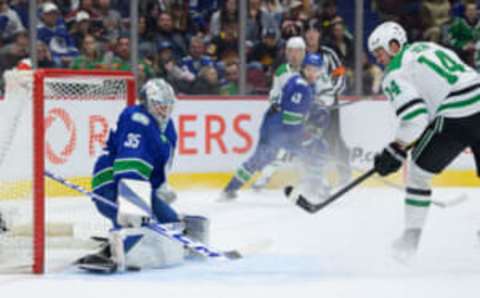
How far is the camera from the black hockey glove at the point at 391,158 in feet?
14.9

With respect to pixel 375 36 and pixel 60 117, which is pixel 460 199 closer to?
pixel 375 36

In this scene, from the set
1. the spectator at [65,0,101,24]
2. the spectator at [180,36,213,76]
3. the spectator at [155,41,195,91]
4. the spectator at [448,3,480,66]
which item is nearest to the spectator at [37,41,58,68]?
the spectator at [65,0,101,24]

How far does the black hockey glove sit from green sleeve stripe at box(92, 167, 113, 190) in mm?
1016

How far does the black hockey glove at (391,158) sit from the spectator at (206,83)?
159 inches

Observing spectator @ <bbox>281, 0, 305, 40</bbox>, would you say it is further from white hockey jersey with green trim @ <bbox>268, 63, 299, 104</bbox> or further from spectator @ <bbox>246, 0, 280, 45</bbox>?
white hockey jersey with green trim @ <bbox>268, 63, 299, 104</bbox>

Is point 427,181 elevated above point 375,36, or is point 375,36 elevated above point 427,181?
point 375,36

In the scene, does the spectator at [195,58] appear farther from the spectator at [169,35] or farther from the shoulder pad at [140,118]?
the shoulder pad at [140,118]

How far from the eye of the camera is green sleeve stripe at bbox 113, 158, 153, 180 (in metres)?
4.39

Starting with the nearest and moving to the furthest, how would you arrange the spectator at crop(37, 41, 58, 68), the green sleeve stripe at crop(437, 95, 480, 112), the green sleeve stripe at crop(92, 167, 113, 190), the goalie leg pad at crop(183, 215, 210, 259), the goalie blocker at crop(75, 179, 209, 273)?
the goalie blocker at crop(75, 179, 209, 273) < the green sleeve stripe at crop(437, 95, 480, 112) < the green sleeve stripe at crop(92, 167, 113, 190) < the goalie leg pad at crop(183, 215, 210, 259) < the spectator at crop(37, 41, 58, 68)

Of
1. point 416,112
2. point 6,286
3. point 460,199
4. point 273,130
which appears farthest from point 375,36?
point 273,130

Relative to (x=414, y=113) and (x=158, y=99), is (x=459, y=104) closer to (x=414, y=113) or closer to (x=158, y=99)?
(x=414, y=113)

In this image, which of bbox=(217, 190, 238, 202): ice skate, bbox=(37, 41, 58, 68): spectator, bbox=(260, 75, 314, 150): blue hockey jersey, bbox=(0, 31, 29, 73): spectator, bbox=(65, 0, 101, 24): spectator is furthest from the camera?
bbox=(65, 0, 101, 24): spectator

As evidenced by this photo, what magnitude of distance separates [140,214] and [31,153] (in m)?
0.47

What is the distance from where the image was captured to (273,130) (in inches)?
301
